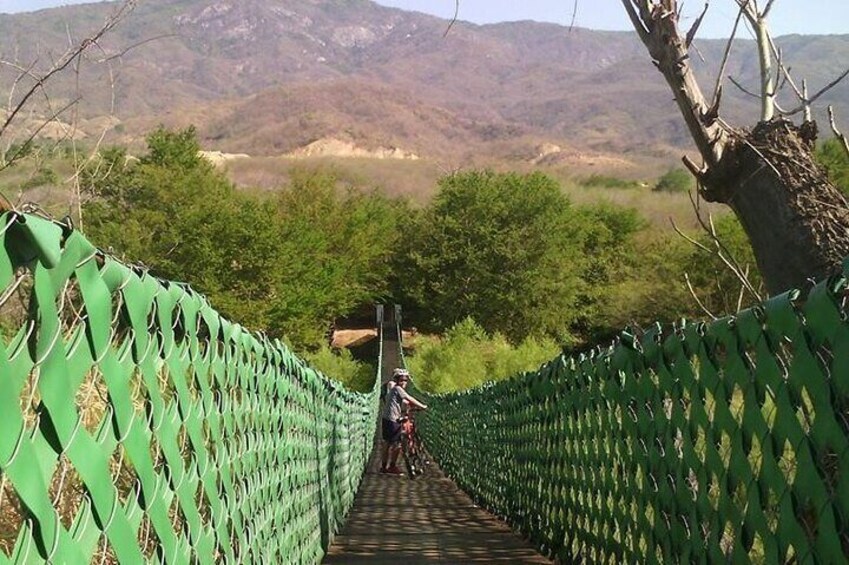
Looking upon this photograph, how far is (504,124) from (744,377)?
165 metres

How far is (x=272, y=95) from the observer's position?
160m

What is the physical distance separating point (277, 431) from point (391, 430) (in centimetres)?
772

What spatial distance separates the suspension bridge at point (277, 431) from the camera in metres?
1.08

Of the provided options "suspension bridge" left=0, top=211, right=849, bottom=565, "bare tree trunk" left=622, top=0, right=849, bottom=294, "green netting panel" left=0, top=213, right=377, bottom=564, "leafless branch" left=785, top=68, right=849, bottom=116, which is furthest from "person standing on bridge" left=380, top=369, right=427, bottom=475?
"leafless branch" left=785, top=68, right=849, bottom=116

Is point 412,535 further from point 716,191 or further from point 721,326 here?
point 721,326

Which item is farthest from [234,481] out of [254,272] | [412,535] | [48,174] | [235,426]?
[254,272]

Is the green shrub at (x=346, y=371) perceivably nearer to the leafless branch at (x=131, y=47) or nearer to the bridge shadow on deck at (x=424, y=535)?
the bridge shadow on deck at (x=424, y=535)

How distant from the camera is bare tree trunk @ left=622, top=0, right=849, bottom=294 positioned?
10.5ft

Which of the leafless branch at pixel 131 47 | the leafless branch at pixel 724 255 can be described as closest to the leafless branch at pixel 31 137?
the leafless branch at pixel 131 47

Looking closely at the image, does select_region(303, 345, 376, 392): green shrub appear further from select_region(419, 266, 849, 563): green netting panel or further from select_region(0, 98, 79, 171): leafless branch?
select_region(0, 98, 79, 171): leafless branch

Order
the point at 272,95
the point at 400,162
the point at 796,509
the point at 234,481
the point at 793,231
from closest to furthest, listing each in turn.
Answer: the point at 796,509
the point at 234,481
the point at 793,231
the point at 400,162
the point at 272,95

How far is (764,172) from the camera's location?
3.38 m

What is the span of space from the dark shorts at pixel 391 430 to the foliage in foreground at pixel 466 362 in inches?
406

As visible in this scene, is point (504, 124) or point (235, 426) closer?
point (235, 426)
